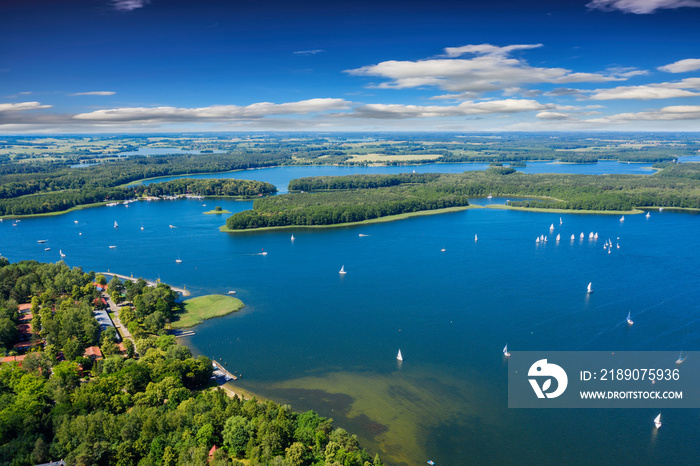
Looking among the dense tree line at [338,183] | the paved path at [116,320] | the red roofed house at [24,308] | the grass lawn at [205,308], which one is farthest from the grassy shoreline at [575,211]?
the red roofed house at [24,308]

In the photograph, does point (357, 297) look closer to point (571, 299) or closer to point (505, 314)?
point (505, 314)

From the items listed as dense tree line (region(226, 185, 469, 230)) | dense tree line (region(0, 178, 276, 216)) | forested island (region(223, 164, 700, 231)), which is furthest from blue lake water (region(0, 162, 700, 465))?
dense tree line (region(0, 178, 276, 216))

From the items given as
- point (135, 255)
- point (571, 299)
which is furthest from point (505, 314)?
point (135, 255)

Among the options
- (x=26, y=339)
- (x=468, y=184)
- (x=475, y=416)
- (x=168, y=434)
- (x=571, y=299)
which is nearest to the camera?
(x=168, y=434)

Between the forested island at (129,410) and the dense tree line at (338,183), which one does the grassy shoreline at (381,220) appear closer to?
the dense tree line at (338,183)

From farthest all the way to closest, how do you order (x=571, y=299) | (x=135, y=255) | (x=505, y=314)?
(x=135, y=255), (x=571, y=299), (x=505, y=314)

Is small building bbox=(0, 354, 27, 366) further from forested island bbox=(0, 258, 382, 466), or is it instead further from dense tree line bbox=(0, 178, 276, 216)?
dense tree line bbox=(0, 178, 276, 216)
